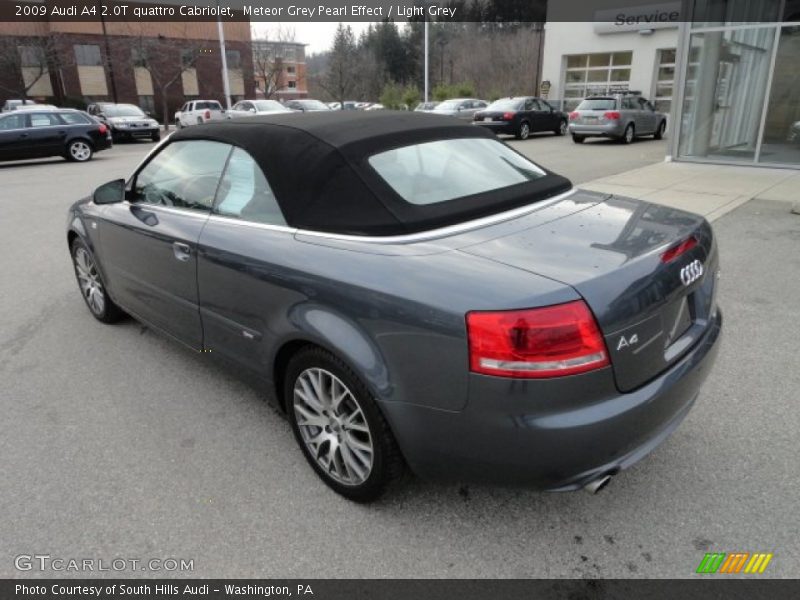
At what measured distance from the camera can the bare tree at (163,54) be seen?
141ft

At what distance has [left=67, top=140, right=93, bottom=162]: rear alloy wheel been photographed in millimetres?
17344

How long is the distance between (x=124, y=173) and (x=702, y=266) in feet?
49.5

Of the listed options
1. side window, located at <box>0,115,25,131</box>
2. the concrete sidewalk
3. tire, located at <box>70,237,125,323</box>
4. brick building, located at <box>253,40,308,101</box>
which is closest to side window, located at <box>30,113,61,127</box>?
side window, located at <box>0,115,25,131</box>

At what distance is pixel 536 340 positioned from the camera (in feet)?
6.44

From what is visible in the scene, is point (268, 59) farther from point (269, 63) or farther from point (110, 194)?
point (110, 194)

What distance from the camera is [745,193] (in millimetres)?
9695

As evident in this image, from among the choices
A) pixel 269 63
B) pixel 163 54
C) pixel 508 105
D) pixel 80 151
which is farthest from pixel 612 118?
pixel 269 63

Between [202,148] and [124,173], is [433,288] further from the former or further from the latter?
[124,173]

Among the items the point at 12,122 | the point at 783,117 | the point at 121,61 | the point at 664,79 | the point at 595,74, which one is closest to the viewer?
the point at 783,117

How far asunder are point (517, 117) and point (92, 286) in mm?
19382

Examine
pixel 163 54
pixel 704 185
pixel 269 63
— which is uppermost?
pixel 163 54

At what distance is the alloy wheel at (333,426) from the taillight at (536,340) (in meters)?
0.67

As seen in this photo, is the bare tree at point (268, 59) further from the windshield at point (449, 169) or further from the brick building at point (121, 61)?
the windshield at point (449, 169)
